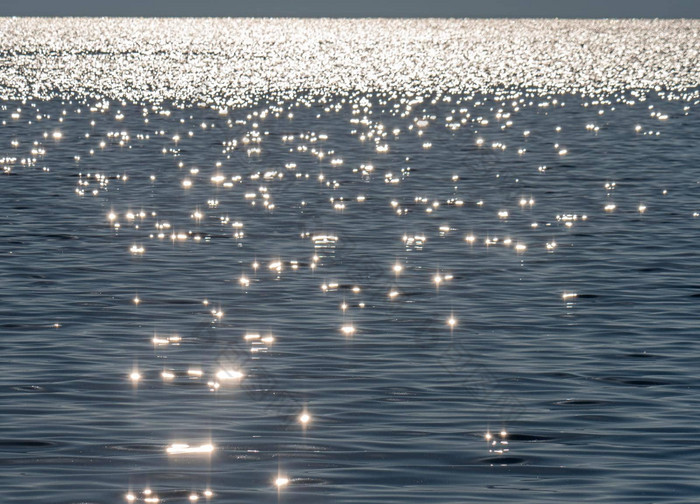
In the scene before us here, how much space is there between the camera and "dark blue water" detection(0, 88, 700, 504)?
61.6ft

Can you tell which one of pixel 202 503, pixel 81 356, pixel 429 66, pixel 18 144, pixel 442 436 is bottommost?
pixel 202 503

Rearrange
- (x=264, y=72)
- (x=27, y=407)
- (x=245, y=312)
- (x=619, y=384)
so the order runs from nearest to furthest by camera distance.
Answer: (x=27, y=407) → (x=619, y=384) → (x=245, y=312) → (x=264, y=72)

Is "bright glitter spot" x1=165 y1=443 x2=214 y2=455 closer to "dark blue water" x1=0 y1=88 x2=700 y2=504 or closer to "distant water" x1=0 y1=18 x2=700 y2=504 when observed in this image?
"distant water" x1=0 y1=18 x2=700 y2=504

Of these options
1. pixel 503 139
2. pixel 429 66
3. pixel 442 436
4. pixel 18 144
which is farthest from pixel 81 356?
pixel 429 66

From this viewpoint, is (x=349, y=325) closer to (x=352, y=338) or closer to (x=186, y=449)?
(x=352, y=338)

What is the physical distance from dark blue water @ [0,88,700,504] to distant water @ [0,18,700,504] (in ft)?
0.24

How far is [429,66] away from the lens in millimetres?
193500

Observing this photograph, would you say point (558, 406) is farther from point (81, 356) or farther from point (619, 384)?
point (81, 356)

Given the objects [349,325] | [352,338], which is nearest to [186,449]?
[352,338]

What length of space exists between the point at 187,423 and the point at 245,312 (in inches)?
348

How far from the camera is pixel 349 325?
28.1m

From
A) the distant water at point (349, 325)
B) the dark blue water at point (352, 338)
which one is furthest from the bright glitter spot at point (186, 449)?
the dark blue water at point (352, 338)

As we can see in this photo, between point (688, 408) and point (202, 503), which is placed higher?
point (688, 408)

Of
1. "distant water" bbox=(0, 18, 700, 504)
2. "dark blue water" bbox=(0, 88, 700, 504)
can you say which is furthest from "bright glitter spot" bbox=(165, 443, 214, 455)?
"dark blue water" bbox=(0, 88, 700, 504)
